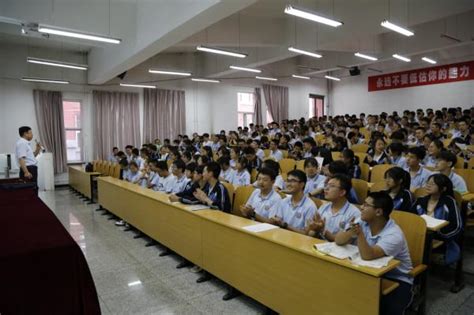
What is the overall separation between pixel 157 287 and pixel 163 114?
8.62m

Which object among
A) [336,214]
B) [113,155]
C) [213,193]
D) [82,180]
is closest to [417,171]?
[336,214]

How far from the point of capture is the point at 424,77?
440 inches

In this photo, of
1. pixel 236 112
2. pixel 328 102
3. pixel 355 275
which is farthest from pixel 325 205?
pixel 328 102

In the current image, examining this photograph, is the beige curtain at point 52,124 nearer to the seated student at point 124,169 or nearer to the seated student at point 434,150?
the seated student at point 124,169

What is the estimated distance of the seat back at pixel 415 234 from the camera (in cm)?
226

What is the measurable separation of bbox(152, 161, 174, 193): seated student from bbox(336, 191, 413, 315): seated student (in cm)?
312

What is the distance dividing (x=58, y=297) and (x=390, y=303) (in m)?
1.82

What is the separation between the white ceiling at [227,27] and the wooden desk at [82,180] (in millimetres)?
2590

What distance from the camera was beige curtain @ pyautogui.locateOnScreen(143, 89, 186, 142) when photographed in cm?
1073

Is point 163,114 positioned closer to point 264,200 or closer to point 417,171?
point 264,200

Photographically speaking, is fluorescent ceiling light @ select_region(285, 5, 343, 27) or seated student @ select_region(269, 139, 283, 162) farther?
seated student @ select_region(269, 139, 283, 162)

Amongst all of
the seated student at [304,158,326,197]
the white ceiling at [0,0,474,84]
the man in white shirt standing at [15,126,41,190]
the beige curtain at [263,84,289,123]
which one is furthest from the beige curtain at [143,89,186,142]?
the seated student at [304,158,326,197]

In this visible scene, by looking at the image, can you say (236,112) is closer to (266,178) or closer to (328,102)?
(328,102)

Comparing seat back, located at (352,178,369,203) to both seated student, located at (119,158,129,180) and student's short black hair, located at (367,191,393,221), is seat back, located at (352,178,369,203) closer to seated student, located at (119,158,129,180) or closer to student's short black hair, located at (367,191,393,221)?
student's short black hair, located at (367,191,393,221)
